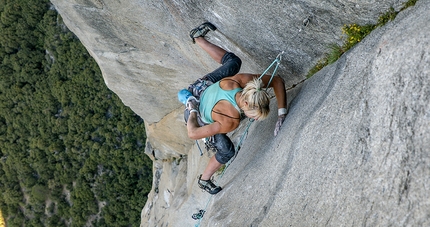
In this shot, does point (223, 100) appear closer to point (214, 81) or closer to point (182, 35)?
point (214, 81)

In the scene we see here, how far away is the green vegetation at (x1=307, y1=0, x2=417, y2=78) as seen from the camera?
412 cm

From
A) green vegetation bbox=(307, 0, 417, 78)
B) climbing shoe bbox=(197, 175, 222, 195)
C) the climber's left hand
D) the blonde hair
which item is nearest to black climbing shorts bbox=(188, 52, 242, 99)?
the climber's left hand

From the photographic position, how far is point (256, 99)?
14.8 ft

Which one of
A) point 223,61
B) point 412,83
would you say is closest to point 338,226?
point 412,83

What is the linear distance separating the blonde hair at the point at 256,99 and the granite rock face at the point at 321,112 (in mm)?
501

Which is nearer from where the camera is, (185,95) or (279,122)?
Result: (279,122)

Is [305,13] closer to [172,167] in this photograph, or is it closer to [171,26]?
[171,26]

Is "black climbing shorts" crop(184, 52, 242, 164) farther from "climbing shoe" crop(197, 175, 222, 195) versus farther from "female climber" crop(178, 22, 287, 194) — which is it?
"climbing shoe" crop(197, 175, 222, 195)

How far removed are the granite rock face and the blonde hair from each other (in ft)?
1.64

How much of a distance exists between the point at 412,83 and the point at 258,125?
3929 mm

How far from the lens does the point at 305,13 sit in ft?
15.5

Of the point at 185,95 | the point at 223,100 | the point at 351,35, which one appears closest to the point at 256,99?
the point at 223,100

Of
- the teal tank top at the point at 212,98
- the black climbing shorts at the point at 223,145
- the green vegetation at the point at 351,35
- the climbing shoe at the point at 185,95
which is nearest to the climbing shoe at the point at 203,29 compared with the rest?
the climbing shoe at the point at 185,95

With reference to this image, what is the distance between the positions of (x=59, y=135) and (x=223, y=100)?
29.4 metres
